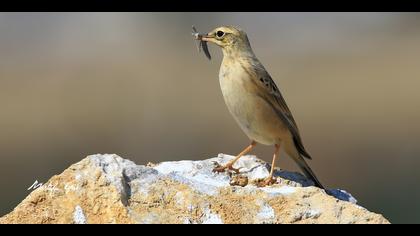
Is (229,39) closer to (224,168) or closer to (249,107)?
(249,107)

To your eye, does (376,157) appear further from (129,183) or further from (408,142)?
(129,183)

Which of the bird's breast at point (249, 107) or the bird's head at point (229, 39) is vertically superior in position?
the bird's head at point (229, 39)

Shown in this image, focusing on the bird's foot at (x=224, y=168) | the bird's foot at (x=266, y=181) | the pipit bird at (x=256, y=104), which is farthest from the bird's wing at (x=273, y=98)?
the bird's foot at (x=266, y=181)

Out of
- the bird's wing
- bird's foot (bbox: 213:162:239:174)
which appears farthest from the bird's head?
bird's foot (bbox: 213:162:239:174)

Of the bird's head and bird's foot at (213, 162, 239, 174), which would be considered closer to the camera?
bird's foot at (213, 162, 239, 174)

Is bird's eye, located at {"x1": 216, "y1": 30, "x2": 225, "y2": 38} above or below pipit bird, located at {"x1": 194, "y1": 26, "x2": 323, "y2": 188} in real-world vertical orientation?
above

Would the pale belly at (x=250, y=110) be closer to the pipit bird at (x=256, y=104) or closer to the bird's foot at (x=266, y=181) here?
the pipit bird at (x=256, y=104)

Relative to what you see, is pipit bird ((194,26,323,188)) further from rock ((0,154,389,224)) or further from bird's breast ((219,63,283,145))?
rock ((0,154,389,224))
